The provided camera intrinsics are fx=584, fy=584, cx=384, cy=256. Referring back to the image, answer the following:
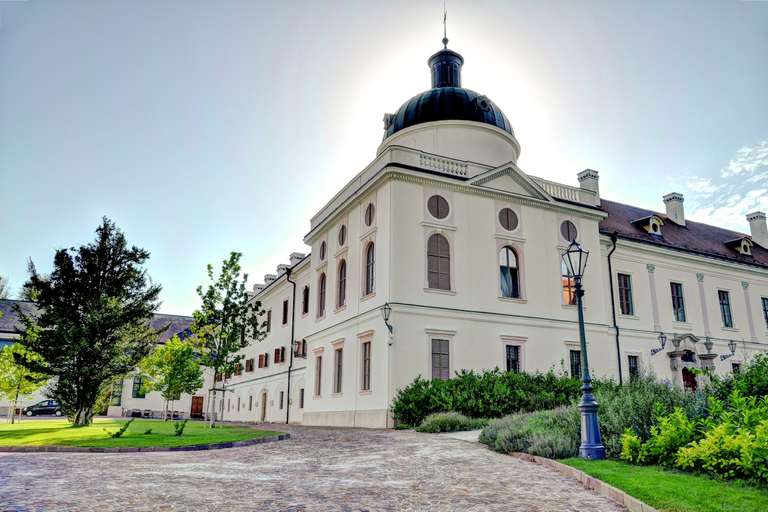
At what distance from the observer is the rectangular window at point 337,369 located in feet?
80.4

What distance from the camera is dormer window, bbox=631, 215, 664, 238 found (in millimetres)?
31672

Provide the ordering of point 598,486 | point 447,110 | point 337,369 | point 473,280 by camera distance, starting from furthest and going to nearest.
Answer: point 447,110 → point 337,369 → point 473,280 → point 598,486

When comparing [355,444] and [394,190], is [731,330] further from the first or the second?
[355,444]

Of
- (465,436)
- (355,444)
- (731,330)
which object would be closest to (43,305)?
(355,444)

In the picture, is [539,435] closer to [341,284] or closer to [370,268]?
[370,268]

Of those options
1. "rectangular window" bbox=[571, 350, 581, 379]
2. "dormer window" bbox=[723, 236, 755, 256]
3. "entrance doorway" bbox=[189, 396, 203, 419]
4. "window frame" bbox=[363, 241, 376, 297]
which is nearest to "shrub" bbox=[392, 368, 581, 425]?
"rectangular window" bbox=[571, 350, 581, 379]

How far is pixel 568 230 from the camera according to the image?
85.4ft

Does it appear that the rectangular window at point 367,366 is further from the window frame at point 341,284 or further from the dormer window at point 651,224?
the dormer window at point 651,224

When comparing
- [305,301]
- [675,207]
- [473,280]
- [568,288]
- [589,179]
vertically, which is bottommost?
[473,280]

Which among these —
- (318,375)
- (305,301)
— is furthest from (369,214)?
(305,301)

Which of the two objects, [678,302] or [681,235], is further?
[681,235]

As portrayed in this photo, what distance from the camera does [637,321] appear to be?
28.3 metres

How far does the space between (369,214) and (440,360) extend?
6.70m

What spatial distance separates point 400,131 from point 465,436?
55.9 ft
